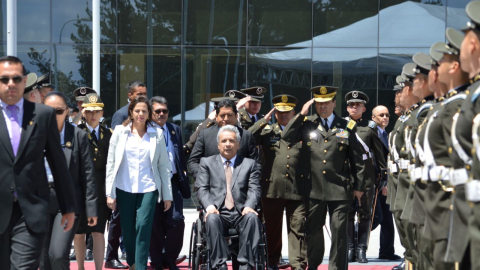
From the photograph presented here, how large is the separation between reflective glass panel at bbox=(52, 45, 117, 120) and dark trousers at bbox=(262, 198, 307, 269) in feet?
24.5

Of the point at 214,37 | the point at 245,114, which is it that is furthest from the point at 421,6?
the point at 245,114

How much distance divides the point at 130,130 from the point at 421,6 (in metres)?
9.62

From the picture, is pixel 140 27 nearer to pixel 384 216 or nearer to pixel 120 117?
pixel 120 117

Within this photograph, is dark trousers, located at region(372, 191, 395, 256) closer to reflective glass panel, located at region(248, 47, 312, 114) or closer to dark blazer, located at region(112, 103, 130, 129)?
dark blazer, located at region(112, 103, 130, 129)

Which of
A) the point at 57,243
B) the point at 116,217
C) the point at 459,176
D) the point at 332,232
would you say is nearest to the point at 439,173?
the point at 459,176

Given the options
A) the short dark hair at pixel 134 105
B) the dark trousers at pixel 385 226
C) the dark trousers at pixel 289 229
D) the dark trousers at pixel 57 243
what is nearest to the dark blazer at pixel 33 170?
the dark trousers at pixel 57 243

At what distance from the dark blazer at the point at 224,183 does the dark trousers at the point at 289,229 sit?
3.38 feet

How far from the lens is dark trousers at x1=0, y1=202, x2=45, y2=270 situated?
204 inches

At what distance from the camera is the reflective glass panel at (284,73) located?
16.1 m

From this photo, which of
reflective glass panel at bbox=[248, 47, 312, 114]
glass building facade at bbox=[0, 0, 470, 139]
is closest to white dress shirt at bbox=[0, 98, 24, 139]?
glass building facade at bbox=[0, 0, 470, 139]

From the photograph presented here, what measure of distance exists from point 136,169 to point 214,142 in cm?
111

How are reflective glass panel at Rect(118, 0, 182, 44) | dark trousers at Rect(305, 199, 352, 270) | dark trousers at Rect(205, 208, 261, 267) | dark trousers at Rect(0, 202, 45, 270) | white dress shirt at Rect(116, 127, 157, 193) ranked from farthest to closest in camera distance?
reflective glass panel at Rect(118, 0, 182, 44), dark trousers at Rect(305, 199, 352, 270), white dress shirt at Rect(116, 127, 157, 193), dark trousers at Rect(205, 208, 261, 267), dark trousers at Rect(0, 202, 45, 270)

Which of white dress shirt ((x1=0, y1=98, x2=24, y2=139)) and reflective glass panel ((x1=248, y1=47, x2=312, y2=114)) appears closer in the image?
white dress shirt ((x1=0, y1=98, x2=24, y2=139))

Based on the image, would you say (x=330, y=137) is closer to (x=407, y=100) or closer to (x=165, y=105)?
(x=407, y=100)
